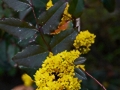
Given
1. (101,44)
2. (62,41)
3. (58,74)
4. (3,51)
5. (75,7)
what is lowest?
(58,74)

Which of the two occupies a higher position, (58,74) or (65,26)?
(65,26)

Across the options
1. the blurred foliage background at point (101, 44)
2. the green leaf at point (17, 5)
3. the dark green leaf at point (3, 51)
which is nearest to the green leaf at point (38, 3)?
the green leaf at point (17, 5)

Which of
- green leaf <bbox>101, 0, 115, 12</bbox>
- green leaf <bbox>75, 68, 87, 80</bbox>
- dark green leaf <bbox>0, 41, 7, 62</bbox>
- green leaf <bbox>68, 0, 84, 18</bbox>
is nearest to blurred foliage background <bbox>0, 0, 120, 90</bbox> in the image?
dark green leaf <bbox>0, 41, 7, 62</bbox>

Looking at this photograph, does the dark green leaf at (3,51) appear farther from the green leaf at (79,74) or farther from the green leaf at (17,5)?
the green leaf at (79,74)

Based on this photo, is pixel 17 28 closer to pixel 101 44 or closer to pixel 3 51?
pixel 3 51

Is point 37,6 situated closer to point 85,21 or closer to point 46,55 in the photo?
point 46,55

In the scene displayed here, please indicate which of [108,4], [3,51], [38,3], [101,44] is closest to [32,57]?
[38,3]

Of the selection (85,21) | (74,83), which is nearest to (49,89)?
(74,83)
